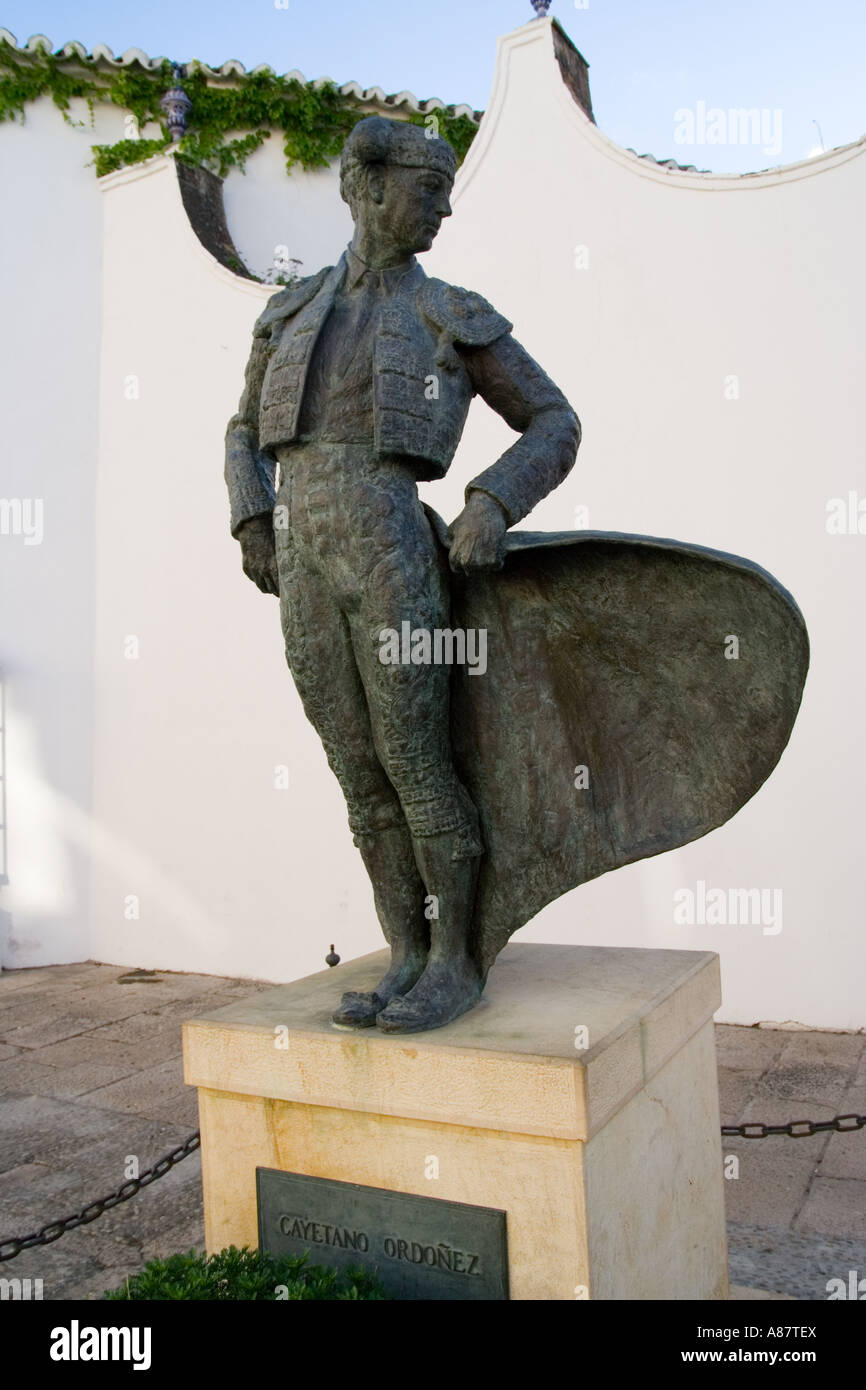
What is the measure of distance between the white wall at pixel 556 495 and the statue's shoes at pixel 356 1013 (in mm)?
3049

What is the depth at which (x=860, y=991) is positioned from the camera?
4.83m

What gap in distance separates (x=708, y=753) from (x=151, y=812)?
15.9ft

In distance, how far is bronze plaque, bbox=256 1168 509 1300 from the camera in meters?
2.09

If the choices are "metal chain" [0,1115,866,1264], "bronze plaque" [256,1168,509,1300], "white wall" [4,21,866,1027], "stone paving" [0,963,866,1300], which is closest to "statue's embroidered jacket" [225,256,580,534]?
"bronze plaque" [256,1168,509,1300]

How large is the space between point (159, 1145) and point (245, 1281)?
78.4 inches

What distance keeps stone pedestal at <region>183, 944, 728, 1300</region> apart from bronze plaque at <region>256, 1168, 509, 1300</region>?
2cm

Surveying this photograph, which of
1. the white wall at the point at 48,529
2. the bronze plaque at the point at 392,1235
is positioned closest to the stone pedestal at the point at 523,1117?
the bronze plaque at the point at 392,1235

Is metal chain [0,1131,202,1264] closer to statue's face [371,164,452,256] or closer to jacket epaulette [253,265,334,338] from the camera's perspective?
jacket epaulette [253,265,334,338]

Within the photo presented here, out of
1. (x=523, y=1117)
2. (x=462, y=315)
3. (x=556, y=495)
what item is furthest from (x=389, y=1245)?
(x=556, y=495)

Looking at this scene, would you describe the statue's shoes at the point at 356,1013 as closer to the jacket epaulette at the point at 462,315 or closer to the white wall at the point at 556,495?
the jacket epaulette at the point at 462,315
